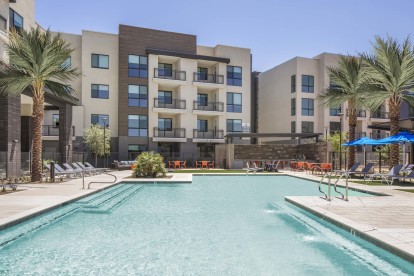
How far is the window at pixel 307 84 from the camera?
4100 cm

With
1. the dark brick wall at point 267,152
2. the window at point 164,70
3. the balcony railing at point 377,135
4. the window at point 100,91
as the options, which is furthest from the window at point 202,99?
the balcony railing at point 377,135

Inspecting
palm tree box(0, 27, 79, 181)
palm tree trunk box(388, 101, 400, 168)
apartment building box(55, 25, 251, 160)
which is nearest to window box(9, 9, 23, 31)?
palm tree box(0, 27, 79, 181)

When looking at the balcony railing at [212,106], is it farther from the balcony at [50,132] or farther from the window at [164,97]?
the balcony at [50,132]

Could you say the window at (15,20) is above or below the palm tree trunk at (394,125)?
above

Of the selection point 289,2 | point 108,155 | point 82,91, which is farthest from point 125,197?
point 82,91

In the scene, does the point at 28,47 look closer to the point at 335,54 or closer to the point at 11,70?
the point at 11,70

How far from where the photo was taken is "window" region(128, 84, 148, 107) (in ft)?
113

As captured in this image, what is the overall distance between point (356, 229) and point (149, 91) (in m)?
30.0

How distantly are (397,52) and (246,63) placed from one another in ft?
76.9

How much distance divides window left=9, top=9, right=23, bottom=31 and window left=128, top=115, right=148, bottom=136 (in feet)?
47.1

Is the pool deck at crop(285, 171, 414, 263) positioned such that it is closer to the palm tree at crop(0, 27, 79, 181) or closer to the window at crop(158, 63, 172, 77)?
the palm tree at crop(0, 27, 79, 181)

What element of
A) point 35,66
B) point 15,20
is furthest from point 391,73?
point 15,20

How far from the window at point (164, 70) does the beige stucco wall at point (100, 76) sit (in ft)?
14.9

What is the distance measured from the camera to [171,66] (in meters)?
37.3
